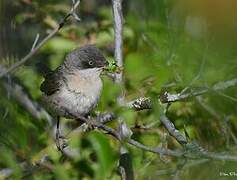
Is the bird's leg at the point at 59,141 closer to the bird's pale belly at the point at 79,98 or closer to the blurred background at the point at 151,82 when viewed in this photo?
the blurred background at the point at 151,82

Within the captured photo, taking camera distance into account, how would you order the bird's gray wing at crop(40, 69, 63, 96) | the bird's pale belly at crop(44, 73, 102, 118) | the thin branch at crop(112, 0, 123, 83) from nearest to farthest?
the thin branch at crop(112, 0, 123, 83) < the bird's pale belly at crop(44, 73, 102, 118) < the bird's gray wing at crop(40, 69, 63, 96)

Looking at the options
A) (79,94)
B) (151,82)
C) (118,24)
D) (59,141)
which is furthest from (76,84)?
(151,82)

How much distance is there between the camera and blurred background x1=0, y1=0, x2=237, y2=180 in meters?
1.63

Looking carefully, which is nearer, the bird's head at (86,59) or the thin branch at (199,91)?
the thin branch at (199,91)

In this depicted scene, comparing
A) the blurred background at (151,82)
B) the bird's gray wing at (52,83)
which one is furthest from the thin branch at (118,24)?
the bird's gray wing at (52,83)

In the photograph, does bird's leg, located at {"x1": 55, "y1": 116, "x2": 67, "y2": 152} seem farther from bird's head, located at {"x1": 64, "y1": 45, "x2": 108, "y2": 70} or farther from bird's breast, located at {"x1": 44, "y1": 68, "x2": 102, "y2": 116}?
bird's head, located at {"x1": 64, "y1": 45, "x2": 108, "y2": 70}

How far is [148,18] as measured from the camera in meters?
1.64

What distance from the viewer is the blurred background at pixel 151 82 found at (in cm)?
163

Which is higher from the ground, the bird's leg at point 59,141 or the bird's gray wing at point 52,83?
the bird's gray wing at point 52,83

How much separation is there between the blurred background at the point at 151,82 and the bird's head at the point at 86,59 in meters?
0.50

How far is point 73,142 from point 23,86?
3.09 m

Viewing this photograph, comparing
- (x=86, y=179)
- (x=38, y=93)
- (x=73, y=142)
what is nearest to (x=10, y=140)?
(x=73, y=142)

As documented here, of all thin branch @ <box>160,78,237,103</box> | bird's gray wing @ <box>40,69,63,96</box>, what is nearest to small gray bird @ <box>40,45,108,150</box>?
Answer: bird's gray wing @ <box>40,69,63,96</box>

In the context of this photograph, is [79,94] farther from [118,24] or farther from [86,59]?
[118,24]
